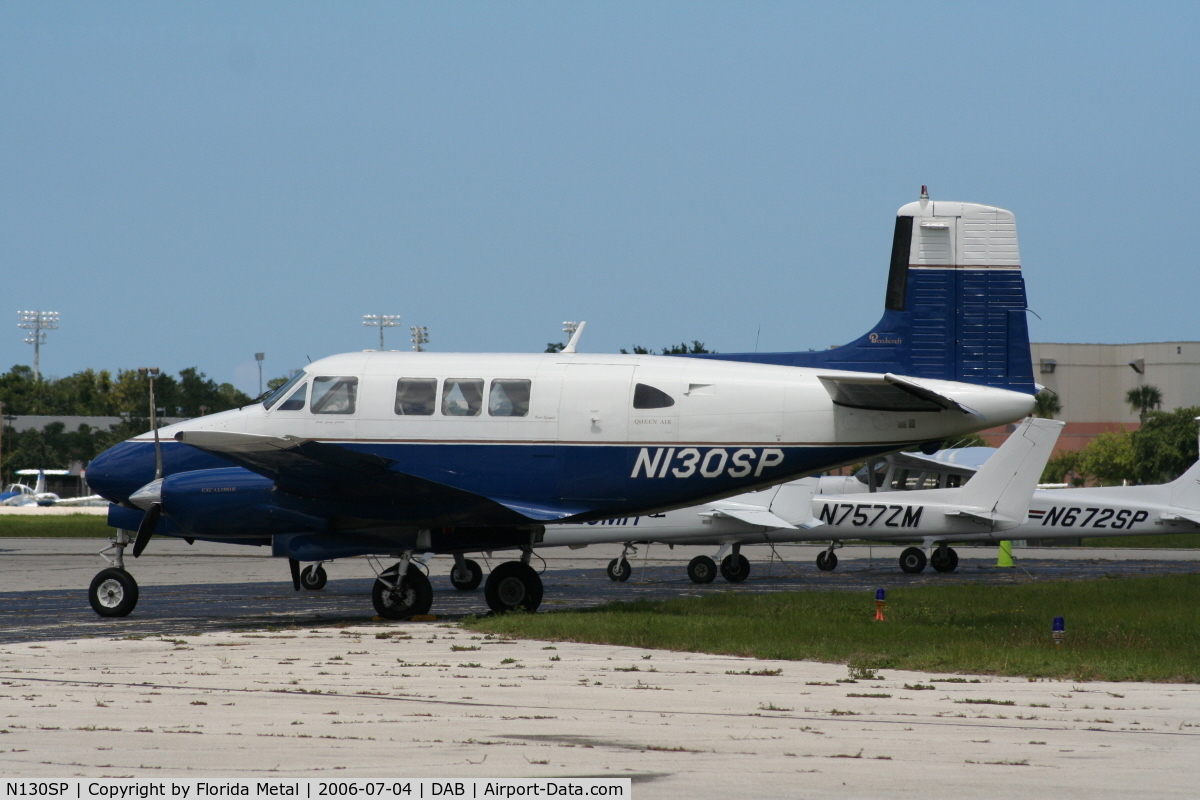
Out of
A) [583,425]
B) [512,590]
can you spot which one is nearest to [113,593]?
[512,590]

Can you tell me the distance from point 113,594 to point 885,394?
10501 millimetres

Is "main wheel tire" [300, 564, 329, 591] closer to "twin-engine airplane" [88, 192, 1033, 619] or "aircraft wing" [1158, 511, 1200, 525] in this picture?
"twin-engine airplane" [88, 192, 1033, 619]

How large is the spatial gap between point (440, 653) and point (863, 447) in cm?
626

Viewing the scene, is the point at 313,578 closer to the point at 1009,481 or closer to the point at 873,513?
the point at 873,513

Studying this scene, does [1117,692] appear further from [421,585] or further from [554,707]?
[421,585]

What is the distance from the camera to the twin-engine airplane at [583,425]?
1591 centimetres

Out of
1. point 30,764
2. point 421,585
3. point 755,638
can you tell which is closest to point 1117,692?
point 755,638

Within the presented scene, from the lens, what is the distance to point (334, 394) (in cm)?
1683

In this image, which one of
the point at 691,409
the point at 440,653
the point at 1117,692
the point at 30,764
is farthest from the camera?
the point at 691,409

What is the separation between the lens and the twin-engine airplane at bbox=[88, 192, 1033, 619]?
15.9m

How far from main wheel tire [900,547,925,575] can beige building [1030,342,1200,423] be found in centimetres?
8642

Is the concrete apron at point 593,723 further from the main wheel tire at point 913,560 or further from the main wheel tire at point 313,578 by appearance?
the main wheel tire at point 913,560

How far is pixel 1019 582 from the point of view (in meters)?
24.7
